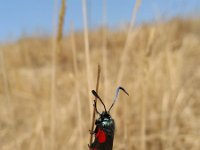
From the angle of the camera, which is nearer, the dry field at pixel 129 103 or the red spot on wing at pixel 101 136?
the red spot on wing at pixel 101 136

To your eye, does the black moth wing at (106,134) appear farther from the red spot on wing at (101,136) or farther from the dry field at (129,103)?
the dry field at (129,103)

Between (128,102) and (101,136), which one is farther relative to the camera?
(128,102)

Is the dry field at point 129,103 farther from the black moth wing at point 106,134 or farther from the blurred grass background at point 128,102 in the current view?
the black moth wing at point 106,134

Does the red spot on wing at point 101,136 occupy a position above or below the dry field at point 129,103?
above

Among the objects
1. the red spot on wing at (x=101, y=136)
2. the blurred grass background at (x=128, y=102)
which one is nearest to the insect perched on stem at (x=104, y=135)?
the red spot on wing at (x=101, y=136)

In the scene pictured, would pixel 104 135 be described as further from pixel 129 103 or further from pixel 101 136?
pixel 129 103

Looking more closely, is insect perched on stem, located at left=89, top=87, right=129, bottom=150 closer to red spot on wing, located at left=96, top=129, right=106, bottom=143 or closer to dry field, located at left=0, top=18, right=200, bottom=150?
red spot on wing, located at left=96, top=129, right=106, bottom=143

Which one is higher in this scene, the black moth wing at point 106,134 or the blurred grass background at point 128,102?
the black moth wing at point 106,134

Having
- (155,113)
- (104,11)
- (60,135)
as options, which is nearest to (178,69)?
(155,113)

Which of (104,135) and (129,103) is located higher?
(104,135)

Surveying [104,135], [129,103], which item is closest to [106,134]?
[104,135]

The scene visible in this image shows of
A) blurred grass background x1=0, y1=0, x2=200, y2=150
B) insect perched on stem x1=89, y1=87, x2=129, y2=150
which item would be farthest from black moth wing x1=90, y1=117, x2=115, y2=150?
blurred grass background x1=0, y1=0, x2=200, y2=150
